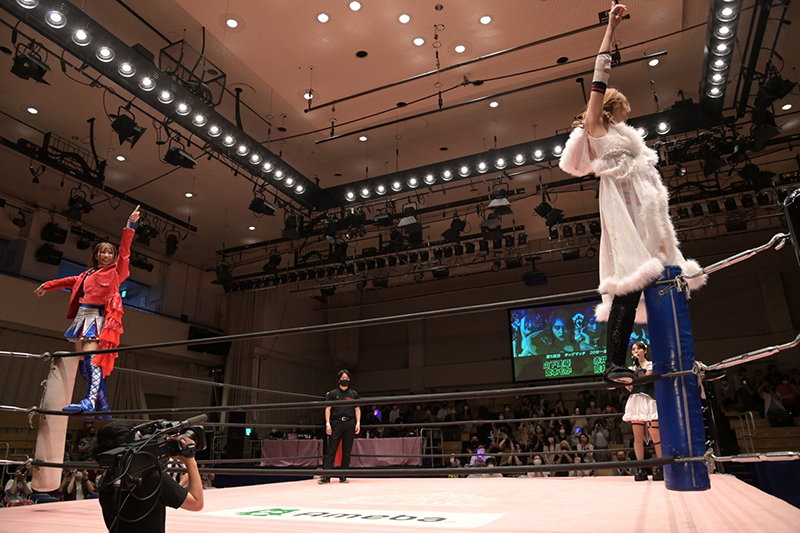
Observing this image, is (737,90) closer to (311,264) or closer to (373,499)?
(373,499)

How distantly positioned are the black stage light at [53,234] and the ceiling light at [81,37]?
18.9ft

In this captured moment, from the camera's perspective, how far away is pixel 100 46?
5039 millimetres

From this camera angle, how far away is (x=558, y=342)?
11664 millimetres

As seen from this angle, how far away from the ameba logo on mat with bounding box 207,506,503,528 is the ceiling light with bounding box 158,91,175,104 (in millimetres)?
4701

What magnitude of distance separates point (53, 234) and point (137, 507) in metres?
9.75

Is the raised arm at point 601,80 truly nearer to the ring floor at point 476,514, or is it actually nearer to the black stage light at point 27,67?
the ring floor at point 476,514

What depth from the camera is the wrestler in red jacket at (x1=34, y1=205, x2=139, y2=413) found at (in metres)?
3.09

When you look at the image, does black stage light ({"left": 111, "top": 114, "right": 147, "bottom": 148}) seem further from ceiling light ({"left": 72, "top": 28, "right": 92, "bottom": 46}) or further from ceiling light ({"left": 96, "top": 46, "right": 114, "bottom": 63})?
ceiling light ({"left": 72, "top": 28, "right": 92, "bottom": 46})

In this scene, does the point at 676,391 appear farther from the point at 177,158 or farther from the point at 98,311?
the point at 177,158

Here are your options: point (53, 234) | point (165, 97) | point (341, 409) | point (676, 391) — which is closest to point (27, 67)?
point (165, 97)

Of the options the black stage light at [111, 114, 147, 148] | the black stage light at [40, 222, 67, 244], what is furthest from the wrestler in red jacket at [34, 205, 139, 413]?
the black stage light at [40, 222, 67, 244]

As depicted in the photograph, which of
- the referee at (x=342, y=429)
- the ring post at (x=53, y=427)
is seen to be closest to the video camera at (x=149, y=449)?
the ring post at (x=53, y=427)

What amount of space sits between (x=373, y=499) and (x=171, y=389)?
35.3ft

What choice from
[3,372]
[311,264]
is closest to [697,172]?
[311,264]
